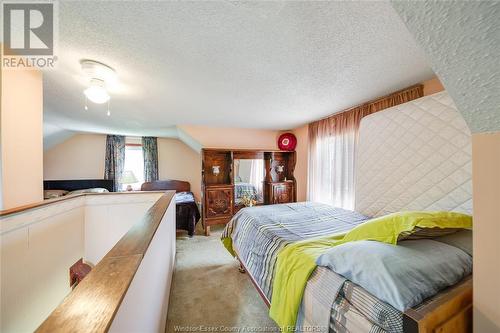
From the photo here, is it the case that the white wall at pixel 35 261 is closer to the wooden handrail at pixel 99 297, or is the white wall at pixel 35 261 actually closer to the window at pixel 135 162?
the wooden handrail at pixel 99 297

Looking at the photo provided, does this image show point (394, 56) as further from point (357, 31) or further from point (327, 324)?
point (327, 324)

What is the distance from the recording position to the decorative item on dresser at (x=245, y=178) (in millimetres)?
3591

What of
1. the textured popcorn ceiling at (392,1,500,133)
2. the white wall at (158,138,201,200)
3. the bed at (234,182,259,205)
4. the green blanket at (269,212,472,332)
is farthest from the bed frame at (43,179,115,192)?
the textured popcorn ceiling at (392,1,500,133)

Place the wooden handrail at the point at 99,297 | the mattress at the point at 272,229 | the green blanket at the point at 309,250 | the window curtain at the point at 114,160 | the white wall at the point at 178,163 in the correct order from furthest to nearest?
the white wall at the point at 178,163 < the window curtain at the point at 114,160 < the mattress at the point at 272,229 < the green blanket at the point at 309,250 < the wooden handrail at the point at 99,297

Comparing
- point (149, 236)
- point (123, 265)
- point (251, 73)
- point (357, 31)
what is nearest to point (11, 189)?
point (149, 236)

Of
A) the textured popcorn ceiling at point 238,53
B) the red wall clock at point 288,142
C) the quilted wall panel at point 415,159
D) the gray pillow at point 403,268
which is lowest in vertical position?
the gray pillow at point 403,268

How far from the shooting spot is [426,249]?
880 mm

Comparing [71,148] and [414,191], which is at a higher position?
[71,148]

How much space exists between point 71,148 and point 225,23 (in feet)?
18.3

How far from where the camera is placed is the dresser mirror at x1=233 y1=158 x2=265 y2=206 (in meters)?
3.81

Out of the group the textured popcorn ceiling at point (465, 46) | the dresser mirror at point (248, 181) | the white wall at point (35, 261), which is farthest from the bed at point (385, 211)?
the white wall at point (35, 261)

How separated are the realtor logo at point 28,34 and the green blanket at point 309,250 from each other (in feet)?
6.70

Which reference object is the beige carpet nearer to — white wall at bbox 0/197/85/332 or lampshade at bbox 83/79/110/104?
white wall at bbox 0/197/85/332

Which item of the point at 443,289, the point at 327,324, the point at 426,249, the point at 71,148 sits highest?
the point at 71,148
